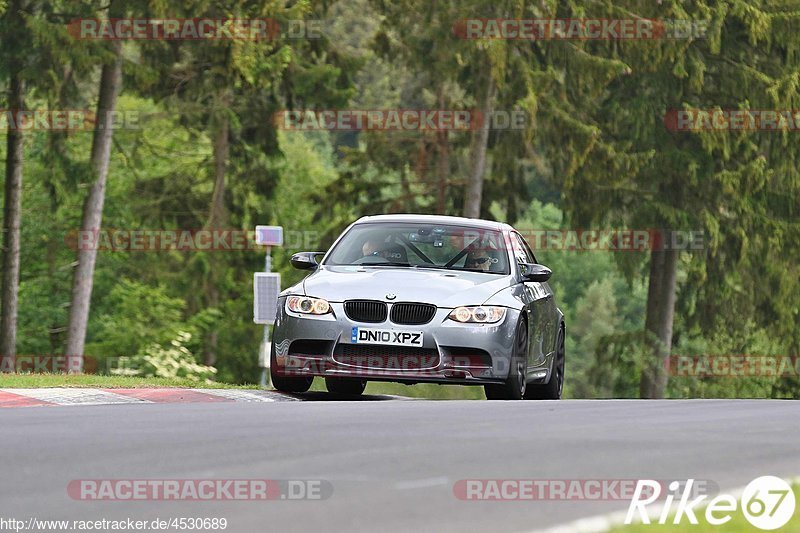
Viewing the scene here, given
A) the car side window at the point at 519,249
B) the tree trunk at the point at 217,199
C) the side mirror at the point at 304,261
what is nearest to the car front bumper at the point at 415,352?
the side mirror at the point at 304,261

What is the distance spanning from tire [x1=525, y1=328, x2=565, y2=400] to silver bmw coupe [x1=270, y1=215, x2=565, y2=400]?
4.21 ft

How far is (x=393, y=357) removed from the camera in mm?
14836

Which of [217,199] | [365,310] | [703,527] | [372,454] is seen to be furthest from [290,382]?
[217,199]

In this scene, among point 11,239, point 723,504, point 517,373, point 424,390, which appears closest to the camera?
point 723,504

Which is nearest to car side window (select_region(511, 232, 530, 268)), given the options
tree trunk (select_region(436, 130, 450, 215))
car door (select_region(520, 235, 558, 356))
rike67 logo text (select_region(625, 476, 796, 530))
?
car door (select_region(520, 235, 558, 356))

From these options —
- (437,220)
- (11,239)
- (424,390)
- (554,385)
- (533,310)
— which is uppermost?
(437,220)

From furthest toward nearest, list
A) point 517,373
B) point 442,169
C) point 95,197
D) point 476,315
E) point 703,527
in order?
point 442,169, point 95,197, point 517,373, point 476,315, point 703,527

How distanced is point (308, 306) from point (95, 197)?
2028cm

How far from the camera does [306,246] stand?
4809 centimetres

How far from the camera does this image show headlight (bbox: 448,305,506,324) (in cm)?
1488

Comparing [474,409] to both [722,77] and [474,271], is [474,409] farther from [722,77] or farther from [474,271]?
[722,77]

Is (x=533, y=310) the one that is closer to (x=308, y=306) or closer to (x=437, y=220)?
(x=437, y=220)

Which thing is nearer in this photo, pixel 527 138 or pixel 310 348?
pixel 310 348

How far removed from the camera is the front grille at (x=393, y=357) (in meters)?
14.8
